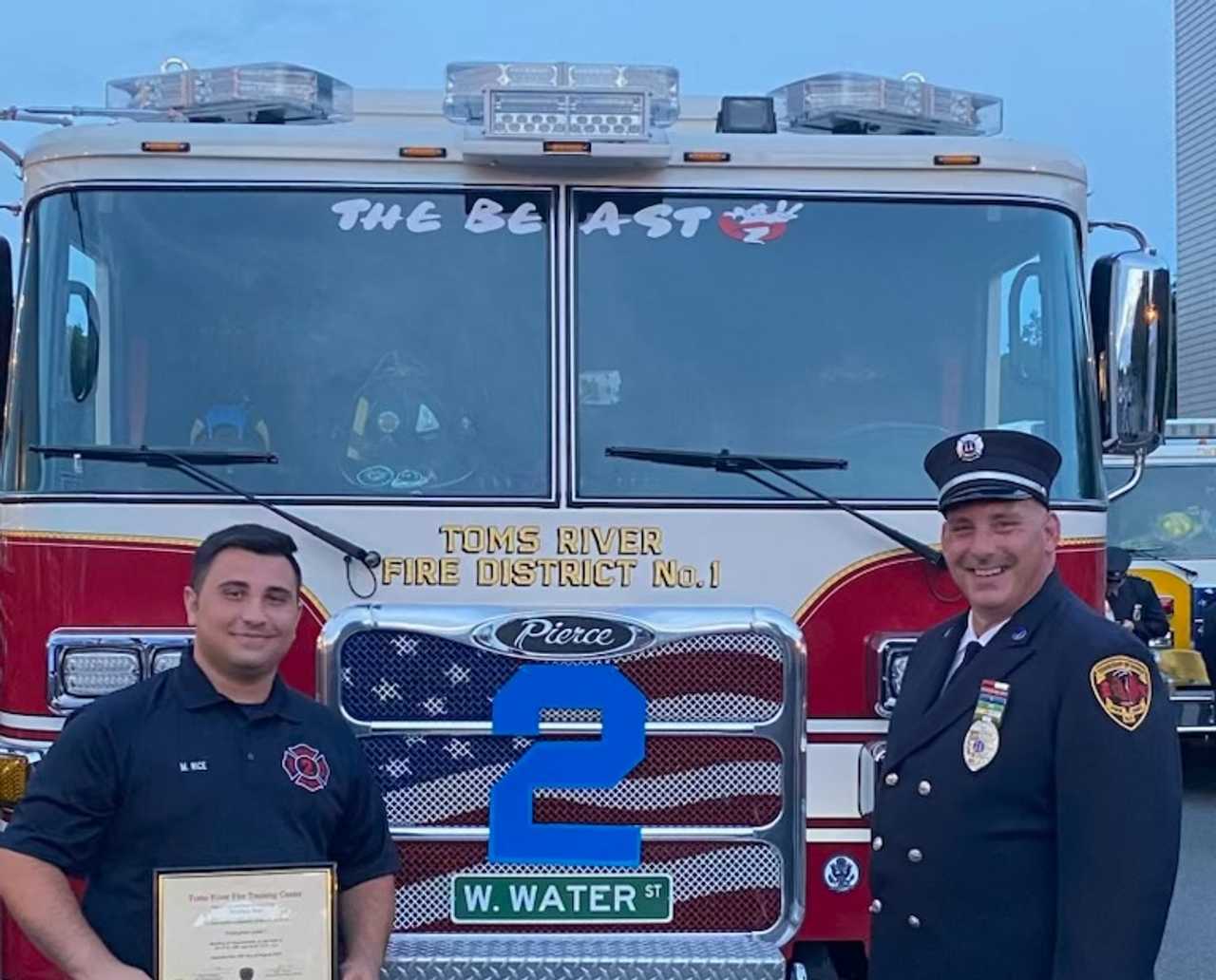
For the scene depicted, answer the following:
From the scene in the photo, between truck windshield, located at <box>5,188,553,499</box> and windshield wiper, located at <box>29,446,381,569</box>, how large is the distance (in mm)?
35

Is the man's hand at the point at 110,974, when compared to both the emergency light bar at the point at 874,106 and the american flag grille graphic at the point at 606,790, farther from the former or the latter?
the emergency light bar at the point at 874,106

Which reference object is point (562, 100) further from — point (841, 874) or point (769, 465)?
point (841, 874)

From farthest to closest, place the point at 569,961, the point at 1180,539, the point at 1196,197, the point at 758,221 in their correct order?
the point at 1196,197 < the point at 1180,539 < the point at 758,221 < the point at 569,961

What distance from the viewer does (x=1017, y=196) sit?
4305mm

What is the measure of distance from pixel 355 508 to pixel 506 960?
1.13 metres

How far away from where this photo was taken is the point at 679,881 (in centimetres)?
391

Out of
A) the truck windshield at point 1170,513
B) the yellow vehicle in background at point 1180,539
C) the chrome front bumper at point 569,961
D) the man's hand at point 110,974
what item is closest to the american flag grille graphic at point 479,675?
the chrome front bumper at point 569,961

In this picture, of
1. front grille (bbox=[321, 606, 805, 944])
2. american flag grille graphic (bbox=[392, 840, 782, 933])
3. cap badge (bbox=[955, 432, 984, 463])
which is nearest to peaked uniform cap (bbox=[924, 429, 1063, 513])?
cap badge (bbox=[955, 432, 984, 463])

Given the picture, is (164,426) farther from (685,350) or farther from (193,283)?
(685,350)

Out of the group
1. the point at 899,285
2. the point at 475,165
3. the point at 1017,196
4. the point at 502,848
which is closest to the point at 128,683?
the point at 502,848

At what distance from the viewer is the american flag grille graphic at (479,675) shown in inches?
150

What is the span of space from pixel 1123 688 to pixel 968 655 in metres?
0.36

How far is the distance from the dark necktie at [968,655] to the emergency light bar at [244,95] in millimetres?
2487

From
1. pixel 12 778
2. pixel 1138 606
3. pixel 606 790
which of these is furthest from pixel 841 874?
pixel 1138 606
